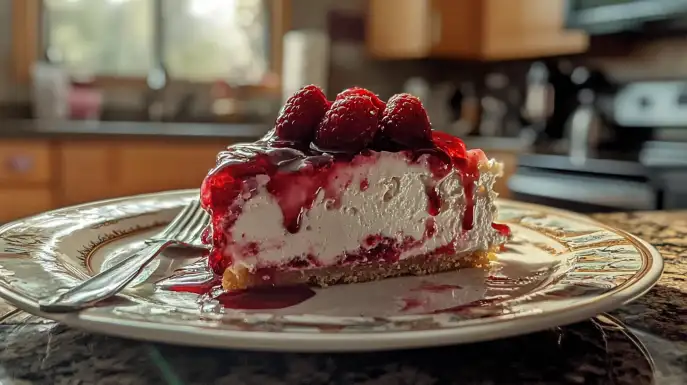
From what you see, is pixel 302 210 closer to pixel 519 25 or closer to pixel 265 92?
pixel 519 25

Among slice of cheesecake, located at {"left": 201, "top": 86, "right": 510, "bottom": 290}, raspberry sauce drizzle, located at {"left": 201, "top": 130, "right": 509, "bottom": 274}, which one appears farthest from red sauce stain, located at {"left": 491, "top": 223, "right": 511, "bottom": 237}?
raspberry sauce drizzle, located at {"left": 201, "top": 130, "right": 509, "bottom": 274}

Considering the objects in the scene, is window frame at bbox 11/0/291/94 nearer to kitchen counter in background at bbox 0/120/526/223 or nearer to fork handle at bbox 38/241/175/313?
kitchen counter in background at bbox 0/120/526/223

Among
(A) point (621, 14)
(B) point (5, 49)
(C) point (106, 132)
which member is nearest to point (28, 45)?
(B) point (5, 49)

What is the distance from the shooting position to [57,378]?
52cm

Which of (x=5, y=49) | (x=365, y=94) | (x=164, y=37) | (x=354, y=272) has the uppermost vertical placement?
(x=164, y=37)

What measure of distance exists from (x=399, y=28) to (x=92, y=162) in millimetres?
1875

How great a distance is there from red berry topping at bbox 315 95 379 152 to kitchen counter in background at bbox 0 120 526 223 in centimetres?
166

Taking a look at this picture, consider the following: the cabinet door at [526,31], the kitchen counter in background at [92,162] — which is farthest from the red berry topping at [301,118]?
the cabinet door at [526,31]

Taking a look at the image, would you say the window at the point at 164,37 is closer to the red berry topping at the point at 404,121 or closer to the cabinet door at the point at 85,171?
the cabinet door at the point at 85,171

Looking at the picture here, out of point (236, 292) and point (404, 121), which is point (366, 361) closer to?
point (236, 292)

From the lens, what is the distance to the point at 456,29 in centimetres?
372

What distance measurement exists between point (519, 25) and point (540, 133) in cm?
54

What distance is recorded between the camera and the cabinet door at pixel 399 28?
3.66m

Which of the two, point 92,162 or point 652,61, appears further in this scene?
point 652,61
